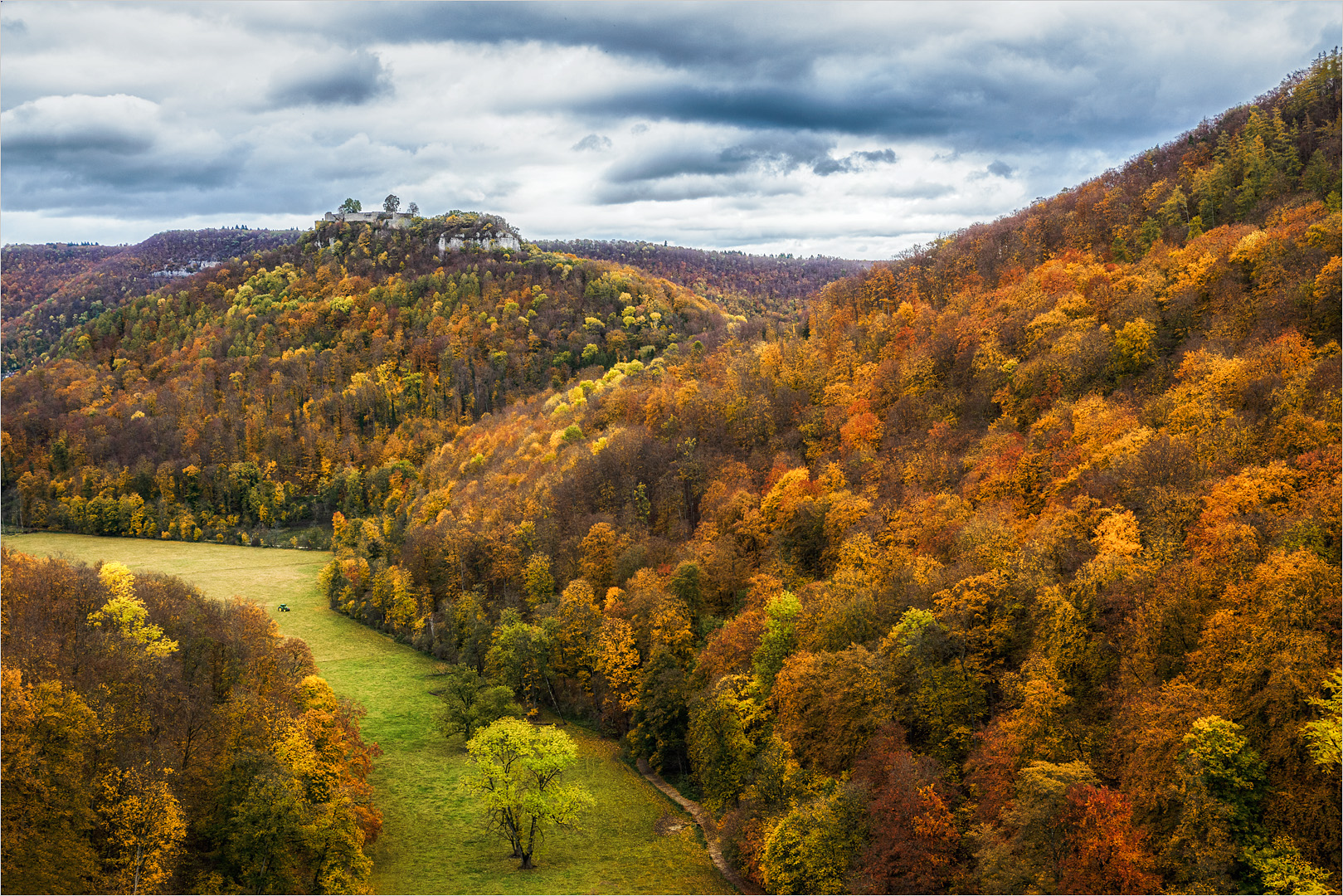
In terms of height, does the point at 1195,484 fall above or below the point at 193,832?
above

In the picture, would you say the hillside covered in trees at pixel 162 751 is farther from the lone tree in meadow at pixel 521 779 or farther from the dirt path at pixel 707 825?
the dirt path at pixel 707 825

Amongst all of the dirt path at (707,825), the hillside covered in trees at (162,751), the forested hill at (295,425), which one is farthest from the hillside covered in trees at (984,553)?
the forested hill at (295,425)

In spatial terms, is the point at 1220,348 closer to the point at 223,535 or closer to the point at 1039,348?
the point at 1039,348

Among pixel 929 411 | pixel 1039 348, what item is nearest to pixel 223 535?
pixel 929 411

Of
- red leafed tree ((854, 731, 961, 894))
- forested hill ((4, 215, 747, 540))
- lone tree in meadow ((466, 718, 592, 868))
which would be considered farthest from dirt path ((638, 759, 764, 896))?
forested hill ((4, 215, 747, 540))

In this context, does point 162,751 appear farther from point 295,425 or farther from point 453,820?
point 295,425

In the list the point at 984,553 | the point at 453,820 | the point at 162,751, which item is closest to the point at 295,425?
the point at 453,820

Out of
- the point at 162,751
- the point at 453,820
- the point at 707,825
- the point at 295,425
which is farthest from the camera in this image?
the point at 295,425
